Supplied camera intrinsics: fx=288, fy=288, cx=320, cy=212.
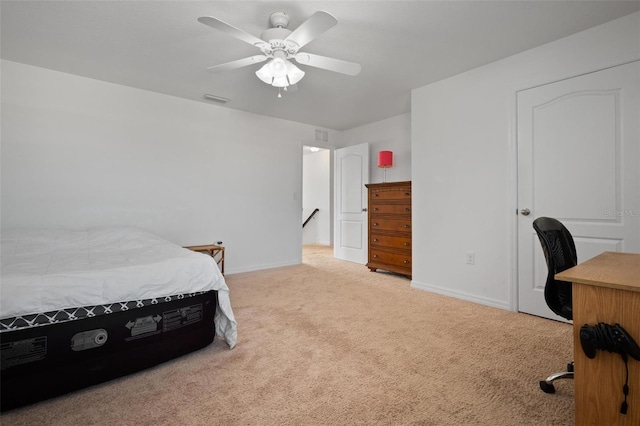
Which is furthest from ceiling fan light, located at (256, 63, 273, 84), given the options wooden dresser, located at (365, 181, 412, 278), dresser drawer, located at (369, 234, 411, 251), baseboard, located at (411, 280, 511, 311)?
baseboard, located at (411, 280, 511, 311)

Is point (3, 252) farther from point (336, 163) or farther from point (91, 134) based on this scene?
point (336, 163)

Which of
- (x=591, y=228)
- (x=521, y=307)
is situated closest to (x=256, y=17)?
(x=591, y=228)

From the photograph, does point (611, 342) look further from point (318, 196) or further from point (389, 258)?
point (318, 196)

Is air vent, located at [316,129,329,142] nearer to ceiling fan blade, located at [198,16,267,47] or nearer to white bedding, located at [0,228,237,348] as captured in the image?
ceiling fan blade, located at [198,16,267,47]

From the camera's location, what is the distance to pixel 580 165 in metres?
2.35

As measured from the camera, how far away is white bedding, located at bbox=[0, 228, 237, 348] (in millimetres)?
1399

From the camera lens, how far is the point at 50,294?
141 cm

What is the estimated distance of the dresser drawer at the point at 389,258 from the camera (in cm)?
385

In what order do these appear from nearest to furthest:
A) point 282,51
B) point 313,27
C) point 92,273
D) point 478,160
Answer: point 92,273 → point 313,27 → point 282,51 → point 478,160

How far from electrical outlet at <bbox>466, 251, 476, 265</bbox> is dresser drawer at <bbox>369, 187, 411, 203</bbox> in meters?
1.07

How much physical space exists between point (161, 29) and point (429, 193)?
3044 mm

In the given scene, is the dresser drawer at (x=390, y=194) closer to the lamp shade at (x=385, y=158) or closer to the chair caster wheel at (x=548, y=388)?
the lamp shade at (x=385, y=158)

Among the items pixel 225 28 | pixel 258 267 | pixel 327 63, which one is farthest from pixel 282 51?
pixel 258 267

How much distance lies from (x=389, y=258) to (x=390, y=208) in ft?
2.33
